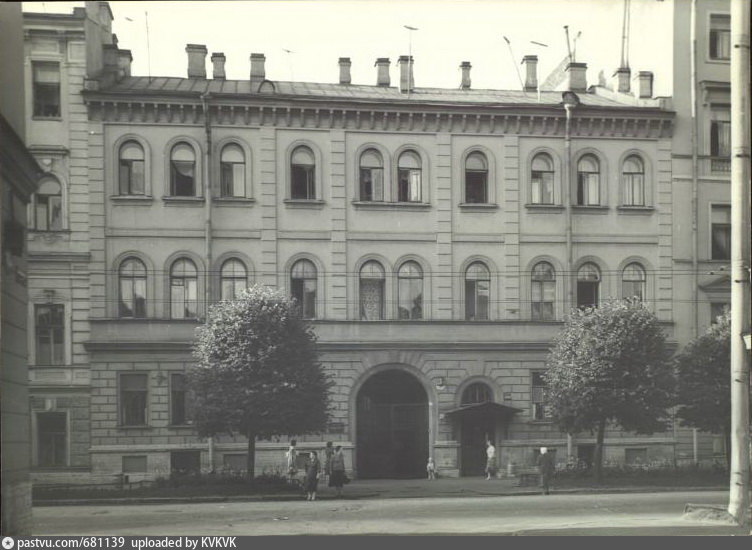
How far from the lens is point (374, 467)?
11.2 meters

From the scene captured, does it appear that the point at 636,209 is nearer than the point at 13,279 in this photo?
No

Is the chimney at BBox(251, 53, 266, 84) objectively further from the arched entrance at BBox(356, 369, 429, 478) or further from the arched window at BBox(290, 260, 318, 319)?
the arched entrance at BBox(356, 369, 429, 478)

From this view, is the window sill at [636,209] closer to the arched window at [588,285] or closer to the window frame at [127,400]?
the arched window at [588,285]

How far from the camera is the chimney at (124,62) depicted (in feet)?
34.1

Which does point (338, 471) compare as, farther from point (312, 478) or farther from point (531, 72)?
point (531, 72)

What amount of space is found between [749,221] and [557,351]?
2.79 metres

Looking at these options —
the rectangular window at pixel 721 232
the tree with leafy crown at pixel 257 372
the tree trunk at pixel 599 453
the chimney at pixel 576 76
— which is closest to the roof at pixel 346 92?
the chimney at pixel 576 76

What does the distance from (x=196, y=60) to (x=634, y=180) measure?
18.5 ft

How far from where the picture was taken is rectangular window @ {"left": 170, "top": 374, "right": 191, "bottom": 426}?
11.0 m

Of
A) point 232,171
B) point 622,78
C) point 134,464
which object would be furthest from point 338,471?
point 622,78

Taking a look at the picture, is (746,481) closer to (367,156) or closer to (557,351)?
(557,351)

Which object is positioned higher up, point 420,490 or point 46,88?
→ point 46,88

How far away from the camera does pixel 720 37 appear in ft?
36.2

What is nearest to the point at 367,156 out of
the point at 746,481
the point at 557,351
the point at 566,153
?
the point at 566,153
